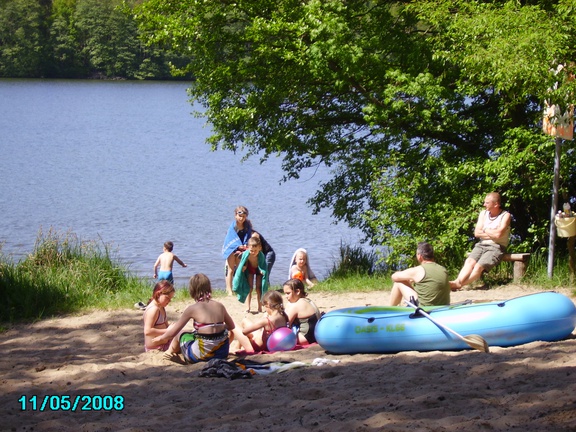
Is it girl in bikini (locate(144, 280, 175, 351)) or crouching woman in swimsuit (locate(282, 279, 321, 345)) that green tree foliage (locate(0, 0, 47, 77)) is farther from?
crouching woman in swimsuit (locate(282, 279, 321, 345))

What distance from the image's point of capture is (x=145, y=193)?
84.9ft

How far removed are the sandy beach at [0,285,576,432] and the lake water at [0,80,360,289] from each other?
7.49 metres

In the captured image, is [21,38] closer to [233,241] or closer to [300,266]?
[233,241]

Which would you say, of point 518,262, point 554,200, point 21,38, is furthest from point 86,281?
point 21,38

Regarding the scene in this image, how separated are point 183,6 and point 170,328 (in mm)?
6832

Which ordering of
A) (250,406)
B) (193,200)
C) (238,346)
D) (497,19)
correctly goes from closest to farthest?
(250,406)
(238,346)
(497,19)
(193,200)

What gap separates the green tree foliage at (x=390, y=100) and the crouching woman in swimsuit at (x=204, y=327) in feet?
15.8

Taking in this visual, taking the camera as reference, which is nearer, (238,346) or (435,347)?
(435,347)

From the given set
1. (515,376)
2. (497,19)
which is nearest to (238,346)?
(515,376)

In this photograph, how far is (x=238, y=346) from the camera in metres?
8.30

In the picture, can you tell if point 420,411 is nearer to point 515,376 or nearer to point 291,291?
point 515,376

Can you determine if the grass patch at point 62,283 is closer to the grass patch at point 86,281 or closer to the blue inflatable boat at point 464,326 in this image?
the grass patch at point 86,281

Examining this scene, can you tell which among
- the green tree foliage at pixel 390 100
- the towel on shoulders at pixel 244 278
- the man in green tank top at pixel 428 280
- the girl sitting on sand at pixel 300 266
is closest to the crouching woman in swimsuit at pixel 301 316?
the man in green tank top at pixel 428 280


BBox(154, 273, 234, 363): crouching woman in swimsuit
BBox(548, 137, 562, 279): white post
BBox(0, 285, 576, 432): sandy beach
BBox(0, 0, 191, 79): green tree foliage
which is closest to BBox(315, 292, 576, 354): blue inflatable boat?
BBox(0, 285, 576, 432): sandy beach
